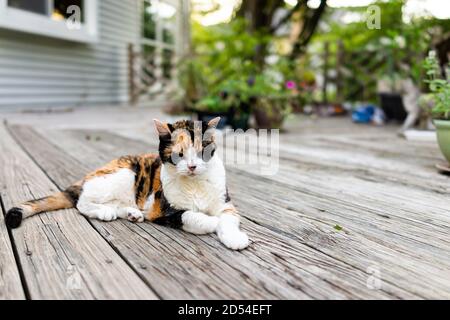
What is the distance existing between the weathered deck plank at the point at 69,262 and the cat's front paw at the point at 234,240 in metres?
0.35

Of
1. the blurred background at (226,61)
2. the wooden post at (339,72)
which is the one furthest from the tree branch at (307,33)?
the wooden post at (339,72)

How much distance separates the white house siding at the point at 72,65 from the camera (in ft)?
22.7

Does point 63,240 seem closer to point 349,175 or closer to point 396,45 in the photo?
point 349,175

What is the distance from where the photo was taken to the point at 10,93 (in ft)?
22.7

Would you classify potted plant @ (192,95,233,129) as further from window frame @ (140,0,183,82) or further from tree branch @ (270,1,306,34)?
window frame @ (140,0,183,82)

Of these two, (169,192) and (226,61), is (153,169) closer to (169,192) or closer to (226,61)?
(169,192)

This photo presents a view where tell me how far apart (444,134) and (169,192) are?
2028 millimetres

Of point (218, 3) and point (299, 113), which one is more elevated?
point (218, 3)

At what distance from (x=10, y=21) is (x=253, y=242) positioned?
6307mm

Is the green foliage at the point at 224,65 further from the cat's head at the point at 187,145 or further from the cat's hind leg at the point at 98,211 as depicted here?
the cat's head at the point at 187,145

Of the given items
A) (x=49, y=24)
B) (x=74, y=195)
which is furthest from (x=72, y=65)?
(x=74, y=195)

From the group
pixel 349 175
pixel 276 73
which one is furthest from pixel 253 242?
pixel 276 73
